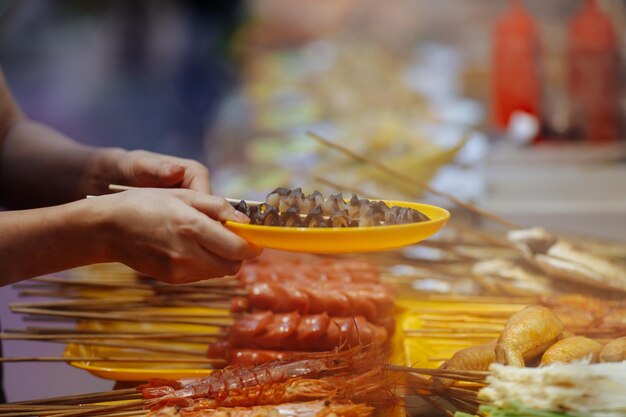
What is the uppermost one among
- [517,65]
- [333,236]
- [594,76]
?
[517,65]

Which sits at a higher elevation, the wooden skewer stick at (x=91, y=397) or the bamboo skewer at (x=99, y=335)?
the bamboo skewer at (x=99, y=335)

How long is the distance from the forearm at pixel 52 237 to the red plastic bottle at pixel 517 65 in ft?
9.57

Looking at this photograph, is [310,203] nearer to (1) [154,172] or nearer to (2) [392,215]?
(2) [392,215]

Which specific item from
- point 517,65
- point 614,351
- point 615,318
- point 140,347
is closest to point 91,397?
point 140,347

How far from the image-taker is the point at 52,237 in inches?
55.2

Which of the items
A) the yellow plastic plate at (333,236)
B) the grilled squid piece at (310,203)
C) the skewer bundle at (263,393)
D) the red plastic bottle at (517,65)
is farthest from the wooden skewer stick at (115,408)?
the red plastic bottle at (517,65)

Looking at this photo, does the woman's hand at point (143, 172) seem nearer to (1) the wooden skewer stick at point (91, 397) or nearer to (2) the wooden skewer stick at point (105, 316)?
(2) the wooden skewer stick at point (105, 316)

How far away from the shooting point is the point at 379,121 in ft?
12.4

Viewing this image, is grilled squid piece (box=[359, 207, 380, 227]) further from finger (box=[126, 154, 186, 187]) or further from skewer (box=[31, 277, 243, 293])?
skewer (box=[31, 277, 243, 293])

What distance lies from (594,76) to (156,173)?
9.23 feet

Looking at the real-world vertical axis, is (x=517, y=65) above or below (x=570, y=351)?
above

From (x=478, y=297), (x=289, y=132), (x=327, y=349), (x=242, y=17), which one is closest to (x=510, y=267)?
(x=478, y=297)

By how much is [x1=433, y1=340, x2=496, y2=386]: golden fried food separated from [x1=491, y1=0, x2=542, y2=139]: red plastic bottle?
246 cm

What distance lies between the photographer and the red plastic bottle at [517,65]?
152 inches
